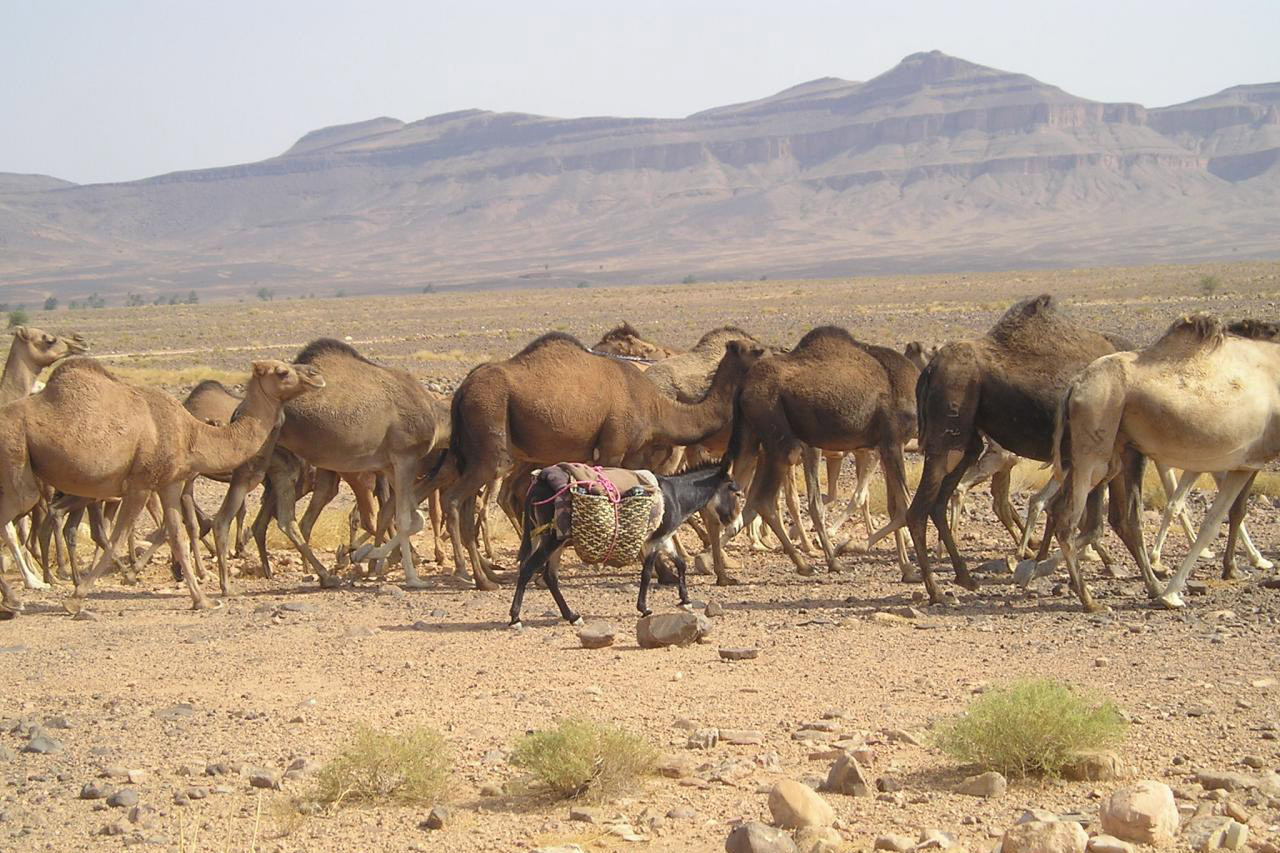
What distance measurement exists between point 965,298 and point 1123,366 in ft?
229

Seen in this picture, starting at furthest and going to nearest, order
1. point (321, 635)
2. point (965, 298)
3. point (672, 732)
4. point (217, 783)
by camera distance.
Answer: point (965, 298), point (321, 635), point (672, 732), point (217, 783)

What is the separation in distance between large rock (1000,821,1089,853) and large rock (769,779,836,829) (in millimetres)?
815

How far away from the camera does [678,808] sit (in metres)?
7.39

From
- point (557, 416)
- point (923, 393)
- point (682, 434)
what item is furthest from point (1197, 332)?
point (557, 416)

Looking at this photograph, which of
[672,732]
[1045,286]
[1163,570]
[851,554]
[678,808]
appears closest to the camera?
[678,808]

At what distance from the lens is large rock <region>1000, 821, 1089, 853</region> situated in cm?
644

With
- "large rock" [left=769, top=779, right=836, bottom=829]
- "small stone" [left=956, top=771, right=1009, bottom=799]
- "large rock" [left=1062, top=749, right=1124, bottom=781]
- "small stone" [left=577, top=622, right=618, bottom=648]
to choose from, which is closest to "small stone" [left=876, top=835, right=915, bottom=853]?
"large rock" [left=769, top=779, right=836, bottom=829]

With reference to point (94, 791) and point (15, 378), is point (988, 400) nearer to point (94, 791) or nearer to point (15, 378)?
point (94, 791)

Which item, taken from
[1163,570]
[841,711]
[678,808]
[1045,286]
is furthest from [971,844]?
[1045,286]

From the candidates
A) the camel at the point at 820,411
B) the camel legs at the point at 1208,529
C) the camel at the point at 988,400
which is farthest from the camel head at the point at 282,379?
the camel legs at the point at 1208,529

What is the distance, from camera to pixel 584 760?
7480 mm

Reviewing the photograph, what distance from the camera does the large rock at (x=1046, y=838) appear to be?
6.44 metres

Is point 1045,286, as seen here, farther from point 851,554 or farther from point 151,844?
point 151,844

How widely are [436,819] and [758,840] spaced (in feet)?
5.17
